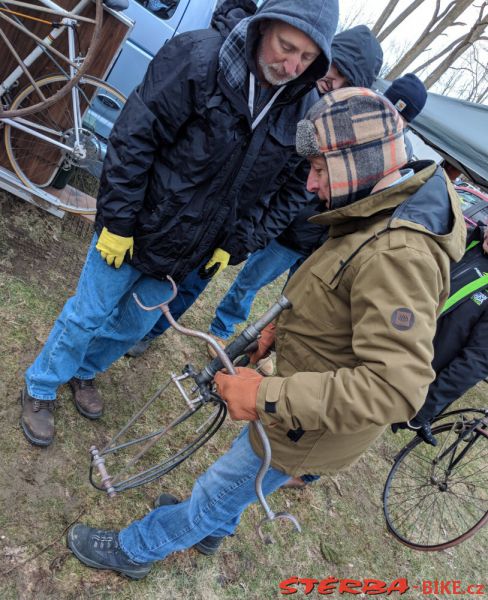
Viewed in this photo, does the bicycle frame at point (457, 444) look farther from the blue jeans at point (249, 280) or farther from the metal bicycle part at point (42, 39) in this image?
the metal bicycle part at point (42, 39)

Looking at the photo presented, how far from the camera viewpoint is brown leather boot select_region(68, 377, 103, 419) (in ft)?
8.49

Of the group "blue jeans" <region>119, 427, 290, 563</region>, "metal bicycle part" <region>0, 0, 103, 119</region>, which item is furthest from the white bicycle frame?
"blue jeans" <region>119, 427, 290, 563</region>

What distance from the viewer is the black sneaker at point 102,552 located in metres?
1.99

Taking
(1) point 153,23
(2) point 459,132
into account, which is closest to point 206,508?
(1) point 153,23

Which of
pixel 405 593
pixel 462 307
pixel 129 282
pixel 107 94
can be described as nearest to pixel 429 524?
pixel 405 593

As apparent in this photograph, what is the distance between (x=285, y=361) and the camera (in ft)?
5.25

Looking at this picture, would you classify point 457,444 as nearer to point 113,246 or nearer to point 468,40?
point 113,246

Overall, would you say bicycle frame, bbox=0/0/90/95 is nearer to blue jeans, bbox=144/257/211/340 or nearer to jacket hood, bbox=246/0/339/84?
blue jeans, bbox=144/257/211/340

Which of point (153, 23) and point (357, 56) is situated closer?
point (357, 56)

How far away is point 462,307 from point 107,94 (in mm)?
3230

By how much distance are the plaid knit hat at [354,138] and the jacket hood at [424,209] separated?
6cm

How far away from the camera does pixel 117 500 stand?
237 cm

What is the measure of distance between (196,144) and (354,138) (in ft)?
2.41

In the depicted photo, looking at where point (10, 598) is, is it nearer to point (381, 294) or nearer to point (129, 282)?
point (129, 282)
